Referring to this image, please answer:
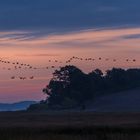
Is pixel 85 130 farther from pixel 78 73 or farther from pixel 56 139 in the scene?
pixel 78 73

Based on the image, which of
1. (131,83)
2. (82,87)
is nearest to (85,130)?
(82,87)

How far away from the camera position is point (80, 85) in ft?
545

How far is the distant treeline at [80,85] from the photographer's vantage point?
16625 centimetres

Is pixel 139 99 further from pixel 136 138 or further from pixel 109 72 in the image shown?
pixel 136 138

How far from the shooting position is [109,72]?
181500 mm

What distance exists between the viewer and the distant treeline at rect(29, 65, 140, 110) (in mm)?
166250

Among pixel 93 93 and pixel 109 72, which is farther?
pixel 109 72

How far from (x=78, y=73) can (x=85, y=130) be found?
11716 cm

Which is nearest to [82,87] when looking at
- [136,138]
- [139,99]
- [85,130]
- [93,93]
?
[93,93]

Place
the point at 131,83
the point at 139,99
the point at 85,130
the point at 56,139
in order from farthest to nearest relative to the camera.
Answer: the point at 131,83 → the point at 139,99 → the point at 85,130 → the point at 56,139

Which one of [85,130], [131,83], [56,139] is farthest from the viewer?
[131,83]

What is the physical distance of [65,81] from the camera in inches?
6752

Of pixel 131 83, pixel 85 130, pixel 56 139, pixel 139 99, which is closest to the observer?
pixel 56 139

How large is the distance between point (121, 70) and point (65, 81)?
16586mm
